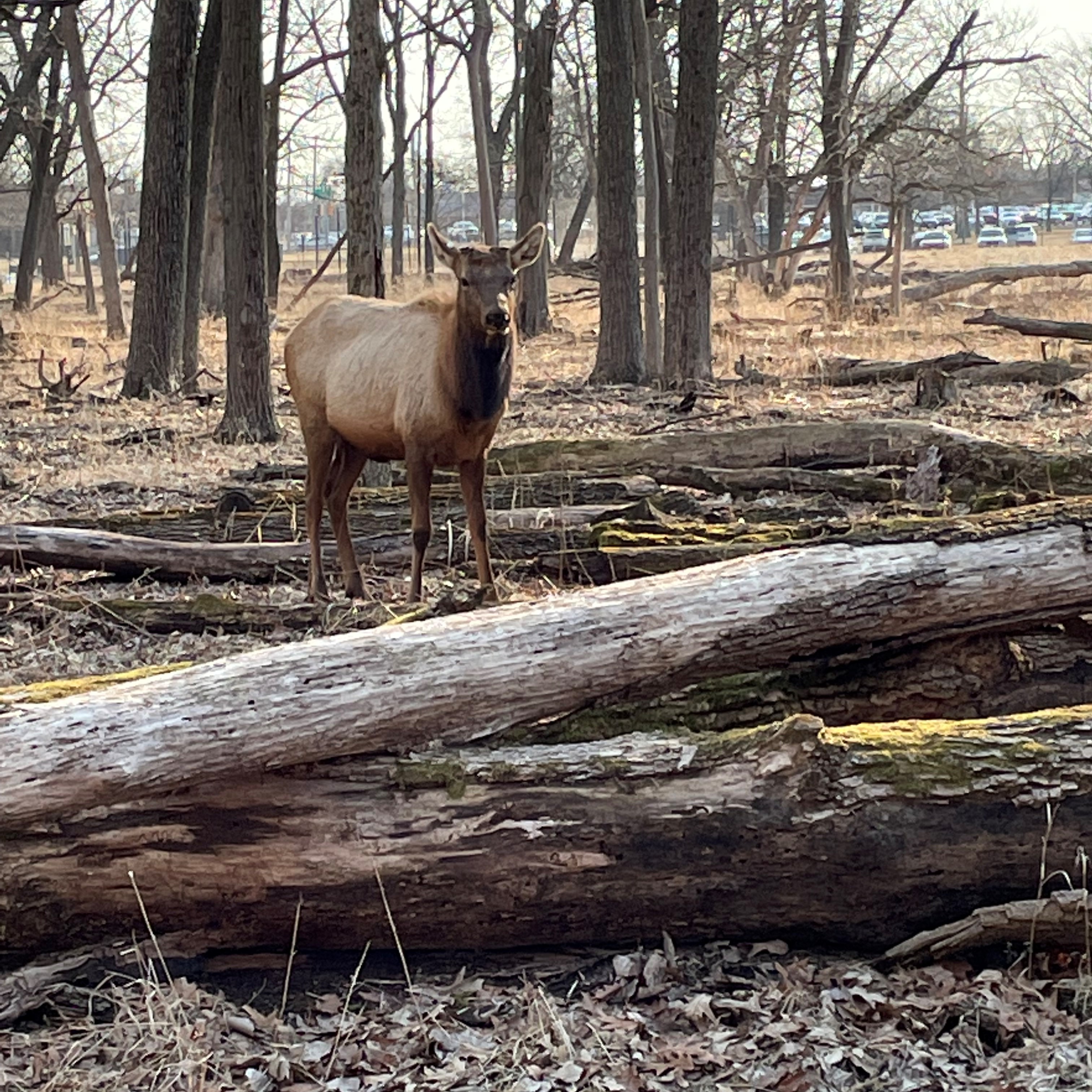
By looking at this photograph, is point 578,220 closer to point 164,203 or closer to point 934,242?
point 164,203

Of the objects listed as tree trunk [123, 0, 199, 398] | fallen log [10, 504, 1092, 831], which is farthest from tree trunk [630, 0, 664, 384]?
fallen log [10, 504, 1092, 831]

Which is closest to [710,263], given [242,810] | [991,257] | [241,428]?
[241,428]

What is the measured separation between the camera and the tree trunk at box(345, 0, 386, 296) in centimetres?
923

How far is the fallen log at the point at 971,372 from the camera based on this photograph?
44.0 ft

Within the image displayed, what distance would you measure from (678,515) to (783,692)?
2812 millimetres

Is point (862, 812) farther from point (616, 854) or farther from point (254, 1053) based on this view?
point (254, 1053)

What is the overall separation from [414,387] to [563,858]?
3388 millimetres

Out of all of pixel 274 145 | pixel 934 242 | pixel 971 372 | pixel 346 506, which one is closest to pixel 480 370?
pixel 346 506

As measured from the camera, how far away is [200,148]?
1552 centimetres

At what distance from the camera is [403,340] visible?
22.3 feet

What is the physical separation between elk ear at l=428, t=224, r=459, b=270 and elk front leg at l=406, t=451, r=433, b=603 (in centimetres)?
97

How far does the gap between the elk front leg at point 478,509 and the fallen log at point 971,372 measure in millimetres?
7754

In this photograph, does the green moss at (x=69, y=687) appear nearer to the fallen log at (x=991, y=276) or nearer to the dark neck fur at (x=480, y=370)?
the dark neck fur at (x=480, y=370)

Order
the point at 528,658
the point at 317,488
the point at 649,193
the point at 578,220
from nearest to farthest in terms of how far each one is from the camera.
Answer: the point at 528,658 < the point at 317,488 < the point at 649,193 < the point at 578,220
